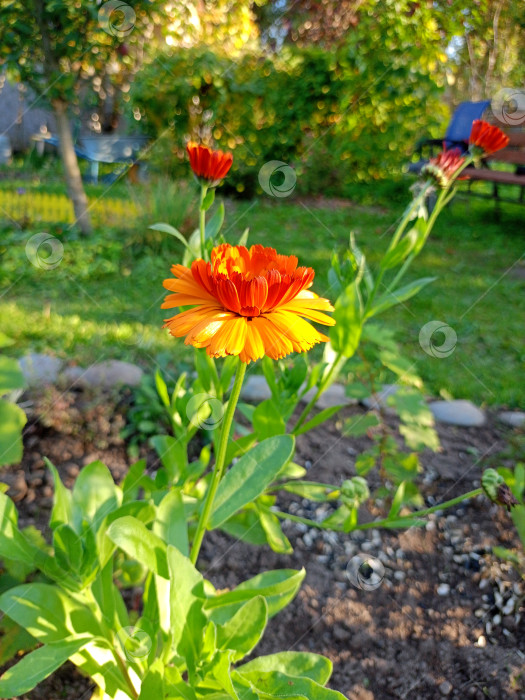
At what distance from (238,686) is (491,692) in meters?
0.66

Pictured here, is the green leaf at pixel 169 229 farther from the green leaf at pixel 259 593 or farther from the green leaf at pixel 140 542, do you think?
the green leaf at pixel 259 593

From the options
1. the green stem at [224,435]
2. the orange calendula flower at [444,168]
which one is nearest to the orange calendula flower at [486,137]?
the orange calendula flower at [444,168]

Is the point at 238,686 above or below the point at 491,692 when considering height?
above

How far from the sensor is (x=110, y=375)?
2209 millimetres

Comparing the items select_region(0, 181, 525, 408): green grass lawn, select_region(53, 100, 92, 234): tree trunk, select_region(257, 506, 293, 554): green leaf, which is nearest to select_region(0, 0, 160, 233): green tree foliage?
select_region(53, 100, 92, 234): tree trunk

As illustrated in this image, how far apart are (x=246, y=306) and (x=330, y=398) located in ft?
5.46

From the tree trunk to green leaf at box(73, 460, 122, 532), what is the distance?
3263mm

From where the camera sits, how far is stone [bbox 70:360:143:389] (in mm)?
2127

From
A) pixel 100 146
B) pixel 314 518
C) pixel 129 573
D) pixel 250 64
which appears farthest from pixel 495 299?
pixel 100 146

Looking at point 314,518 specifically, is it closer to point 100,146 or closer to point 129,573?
point 129,573

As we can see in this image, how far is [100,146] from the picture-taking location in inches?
298

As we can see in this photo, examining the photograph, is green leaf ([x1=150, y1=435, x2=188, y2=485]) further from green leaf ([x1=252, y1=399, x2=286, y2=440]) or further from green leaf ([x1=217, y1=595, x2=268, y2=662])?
green leaf ([x1=217, y1=595, x2=268, y2=662])

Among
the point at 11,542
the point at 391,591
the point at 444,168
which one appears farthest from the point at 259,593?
the point at 444,168

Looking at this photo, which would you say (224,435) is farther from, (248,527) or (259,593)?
(248,527)
